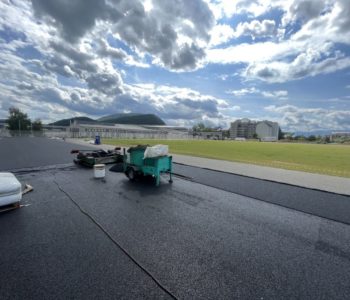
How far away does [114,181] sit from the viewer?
7.74m

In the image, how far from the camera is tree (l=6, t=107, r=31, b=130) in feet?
236

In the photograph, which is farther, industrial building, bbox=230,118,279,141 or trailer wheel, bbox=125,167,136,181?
industrial building, bbox=230,118,279,141

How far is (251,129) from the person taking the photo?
584 feet

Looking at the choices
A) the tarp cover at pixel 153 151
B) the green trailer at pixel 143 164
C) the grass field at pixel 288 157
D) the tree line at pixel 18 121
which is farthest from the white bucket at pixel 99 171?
the tree line at pixel 18 121

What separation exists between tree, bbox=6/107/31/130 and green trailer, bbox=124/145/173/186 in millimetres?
83182

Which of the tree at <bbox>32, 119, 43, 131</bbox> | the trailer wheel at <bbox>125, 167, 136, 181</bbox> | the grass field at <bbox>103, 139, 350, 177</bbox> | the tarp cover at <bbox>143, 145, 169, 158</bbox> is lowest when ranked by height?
the grass field at <bbox>103, 139, 350, 177</bbox>

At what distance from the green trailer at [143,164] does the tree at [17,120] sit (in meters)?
83.2

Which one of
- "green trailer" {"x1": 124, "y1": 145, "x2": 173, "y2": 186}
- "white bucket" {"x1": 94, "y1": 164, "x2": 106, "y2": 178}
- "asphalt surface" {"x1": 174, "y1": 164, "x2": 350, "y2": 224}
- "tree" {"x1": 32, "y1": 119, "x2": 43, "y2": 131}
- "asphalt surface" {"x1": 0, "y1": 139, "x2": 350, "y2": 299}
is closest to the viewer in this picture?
"asphalt surface" {"x1": 0, "y1": 139, "x2": 350, "y2": 299}

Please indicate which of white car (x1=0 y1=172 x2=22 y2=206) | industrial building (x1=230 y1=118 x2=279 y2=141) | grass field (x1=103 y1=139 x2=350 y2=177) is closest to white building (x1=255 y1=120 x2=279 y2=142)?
industrial building (x1=230 y1=118 x2=279 y2=141)

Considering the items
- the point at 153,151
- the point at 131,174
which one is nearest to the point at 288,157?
the point at 153,151

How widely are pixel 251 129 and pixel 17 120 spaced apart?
530 feet

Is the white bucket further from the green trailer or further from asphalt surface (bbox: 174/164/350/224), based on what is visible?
asphalt surface (bbox: 174/164/350/224)

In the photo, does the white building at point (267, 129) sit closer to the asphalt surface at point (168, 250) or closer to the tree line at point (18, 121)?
the tree line at point (18, 121)

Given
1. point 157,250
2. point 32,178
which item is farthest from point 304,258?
point 32,178
